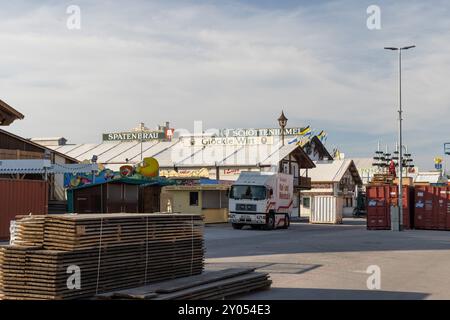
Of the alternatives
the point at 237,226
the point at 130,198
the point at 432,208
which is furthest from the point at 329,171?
the point at 130,198

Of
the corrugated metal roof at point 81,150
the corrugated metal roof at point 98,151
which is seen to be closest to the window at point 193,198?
the corrugated metal roof at point 98,151

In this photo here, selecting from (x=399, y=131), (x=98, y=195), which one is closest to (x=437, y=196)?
(x=399, y=131)

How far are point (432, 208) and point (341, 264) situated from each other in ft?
76.2

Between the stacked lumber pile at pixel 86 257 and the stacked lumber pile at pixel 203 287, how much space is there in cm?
40

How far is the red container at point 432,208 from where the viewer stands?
3875 centimetres

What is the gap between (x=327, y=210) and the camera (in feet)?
162

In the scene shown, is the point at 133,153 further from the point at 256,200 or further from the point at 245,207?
the point at 256,200

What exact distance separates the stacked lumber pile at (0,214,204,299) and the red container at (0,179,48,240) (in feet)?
47.3

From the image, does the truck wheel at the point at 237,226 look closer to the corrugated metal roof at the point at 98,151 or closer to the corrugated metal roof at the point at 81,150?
the corrugated metal roof at the point at 98,151

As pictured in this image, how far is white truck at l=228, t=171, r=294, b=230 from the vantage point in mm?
36844

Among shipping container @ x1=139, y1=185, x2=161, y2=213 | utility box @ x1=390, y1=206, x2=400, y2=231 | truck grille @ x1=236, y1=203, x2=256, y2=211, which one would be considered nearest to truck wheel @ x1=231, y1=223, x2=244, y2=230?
truck grille @ x1=236, y1=203, x2=256, y2=211

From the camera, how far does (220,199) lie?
4712 centimetres

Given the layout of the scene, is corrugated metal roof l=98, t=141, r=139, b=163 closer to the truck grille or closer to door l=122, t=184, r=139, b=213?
door l=122, t=184, r=139, b=213
